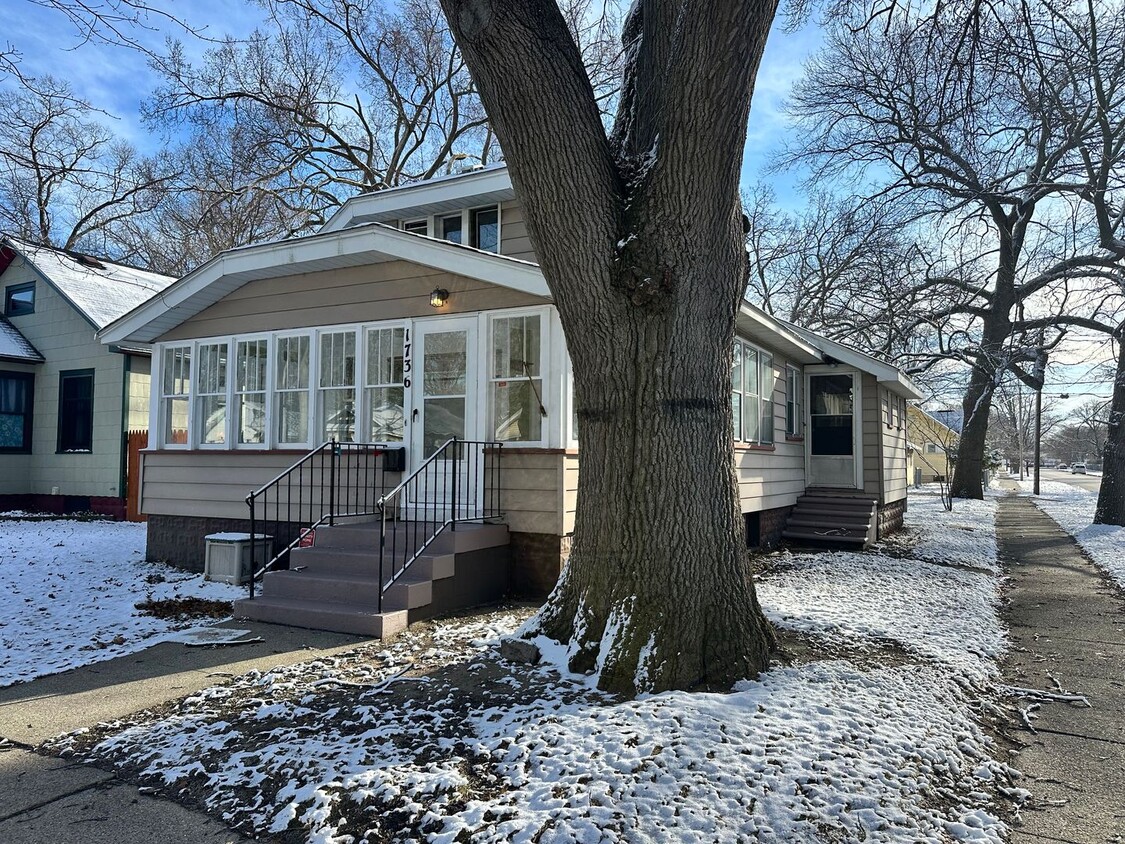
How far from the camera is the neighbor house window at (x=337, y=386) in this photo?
8.20 meters

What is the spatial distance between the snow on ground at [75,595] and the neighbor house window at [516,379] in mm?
3342

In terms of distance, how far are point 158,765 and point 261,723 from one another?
20.1 inches

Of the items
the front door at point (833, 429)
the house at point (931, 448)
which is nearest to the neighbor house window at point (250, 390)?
the front door at point (833, 429)

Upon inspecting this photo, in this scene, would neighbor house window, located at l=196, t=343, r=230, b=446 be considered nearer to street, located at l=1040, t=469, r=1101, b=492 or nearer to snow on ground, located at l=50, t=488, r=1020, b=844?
snow on ground, located at l=50, t=488, r=1020, b=844

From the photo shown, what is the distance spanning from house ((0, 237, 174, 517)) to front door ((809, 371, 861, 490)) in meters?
13.4

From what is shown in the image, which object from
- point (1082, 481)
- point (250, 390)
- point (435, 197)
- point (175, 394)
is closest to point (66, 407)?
point (175, 394)

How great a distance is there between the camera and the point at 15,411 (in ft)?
50.4

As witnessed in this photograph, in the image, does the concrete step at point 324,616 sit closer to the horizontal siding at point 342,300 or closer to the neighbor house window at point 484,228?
the horizontal siding at point 342,300

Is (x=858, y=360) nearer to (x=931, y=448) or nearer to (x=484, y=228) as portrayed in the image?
(x=484, y=228)

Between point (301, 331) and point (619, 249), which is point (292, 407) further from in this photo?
point (619, 249)

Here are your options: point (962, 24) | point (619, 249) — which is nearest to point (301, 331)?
point (619, 249)

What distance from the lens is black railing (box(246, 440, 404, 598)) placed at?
7.76 metres

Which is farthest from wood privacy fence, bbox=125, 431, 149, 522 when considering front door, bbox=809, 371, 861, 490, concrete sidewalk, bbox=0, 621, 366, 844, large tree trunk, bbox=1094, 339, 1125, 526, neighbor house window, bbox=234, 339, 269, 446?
large tree trunk, bbox=1094, 339, 1125, 526

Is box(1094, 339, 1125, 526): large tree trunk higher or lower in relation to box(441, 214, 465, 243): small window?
lower
